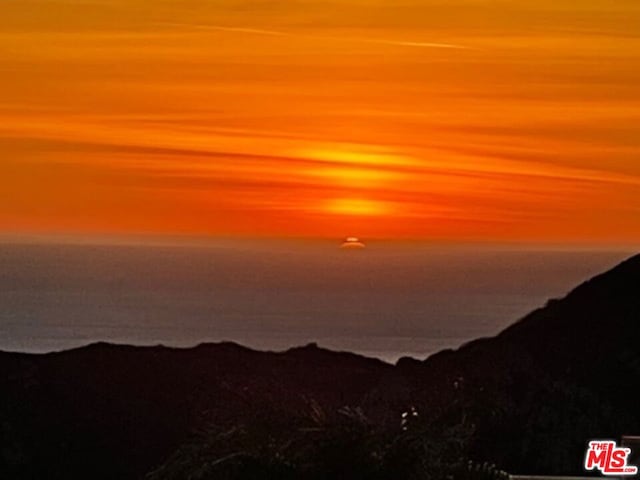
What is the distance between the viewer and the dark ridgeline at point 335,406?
11.3m

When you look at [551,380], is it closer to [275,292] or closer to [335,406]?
[335,406]

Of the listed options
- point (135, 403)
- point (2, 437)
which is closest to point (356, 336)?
point (135, 403)

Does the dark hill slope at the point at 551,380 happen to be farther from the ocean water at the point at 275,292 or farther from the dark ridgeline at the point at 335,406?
the ocean water at the point at 275,292

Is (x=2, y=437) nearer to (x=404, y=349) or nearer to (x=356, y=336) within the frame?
(x=404, y=349)

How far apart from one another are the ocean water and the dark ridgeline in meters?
8.70

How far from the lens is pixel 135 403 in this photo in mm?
26031

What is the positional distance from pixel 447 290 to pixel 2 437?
48746mm

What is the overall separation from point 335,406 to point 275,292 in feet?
196

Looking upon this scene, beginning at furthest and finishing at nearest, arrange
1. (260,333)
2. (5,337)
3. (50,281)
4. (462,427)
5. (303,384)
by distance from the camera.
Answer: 1. (50,281)
2. (260,333)
3. (5,337)
4. (303,384)
5. (462,427)

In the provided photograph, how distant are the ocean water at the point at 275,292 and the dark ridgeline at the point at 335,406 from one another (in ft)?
28.6

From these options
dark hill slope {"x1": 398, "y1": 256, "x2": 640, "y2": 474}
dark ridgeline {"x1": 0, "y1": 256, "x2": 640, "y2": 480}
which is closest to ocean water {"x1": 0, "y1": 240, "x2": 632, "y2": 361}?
dark hill slope {"x1": 398, "y1": 256, "x2": 640, "y2": 474}

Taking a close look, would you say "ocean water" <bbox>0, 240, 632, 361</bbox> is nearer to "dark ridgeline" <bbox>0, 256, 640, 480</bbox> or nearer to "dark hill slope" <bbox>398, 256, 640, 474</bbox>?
"dark hill slope" <bbox>398, 256, 640, 474</bbox>

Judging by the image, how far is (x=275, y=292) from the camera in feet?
236

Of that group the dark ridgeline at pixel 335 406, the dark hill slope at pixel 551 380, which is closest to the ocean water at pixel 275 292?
the dark hill slope at pixel 551 380
